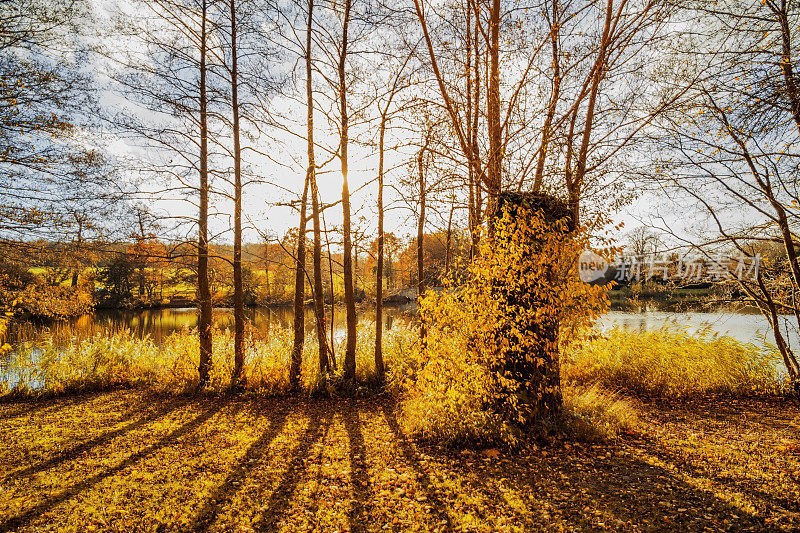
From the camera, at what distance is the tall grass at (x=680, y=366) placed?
314 inches

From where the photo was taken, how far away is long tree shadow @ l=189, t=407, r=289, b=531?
11.5 feet

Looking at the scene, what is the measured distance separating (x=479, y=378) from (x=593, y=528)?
211 centimetres

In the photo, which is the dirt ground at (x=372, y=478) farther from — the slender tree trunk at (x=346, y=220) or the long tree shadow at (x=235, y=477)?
the slender tree trunk at (x=346, y=220)

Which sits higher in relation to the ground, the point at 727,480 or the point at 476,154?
the point at 476,154

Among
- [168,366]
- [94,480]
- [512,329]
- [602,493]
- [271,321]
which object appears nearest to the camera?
[602,493]

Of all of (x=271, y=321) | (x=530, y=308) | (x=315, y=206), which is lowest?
(x=271, y=321)

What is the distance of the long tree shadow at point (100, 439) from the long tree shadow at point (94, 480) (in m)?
0.77

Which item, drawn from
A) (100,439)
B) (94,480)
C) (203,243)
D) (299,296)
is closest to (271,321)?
(299,296)

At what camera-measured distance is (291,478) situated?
4344 millimetres

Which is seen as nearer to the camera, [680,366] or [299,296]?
[680,366]

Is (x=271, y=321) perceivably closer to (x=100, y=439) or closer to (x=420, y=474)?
(x=100, y=439)

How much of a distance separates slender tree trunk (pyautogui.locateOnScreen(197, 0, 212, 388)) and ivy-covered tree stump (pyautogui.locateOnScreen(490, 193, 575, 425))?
610cm

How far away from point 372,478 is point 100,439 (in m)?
4.39

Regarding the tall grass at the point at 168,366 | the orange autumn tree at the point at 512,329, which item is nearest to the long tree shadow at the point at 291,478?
the orange autumn tree at the point at 512,329
